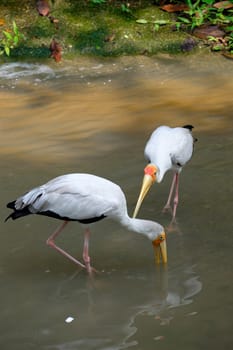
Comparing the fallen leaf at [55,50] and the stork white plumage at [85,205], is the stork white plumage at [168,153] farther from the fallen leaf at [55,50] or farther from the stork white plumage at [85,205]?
the fallen leaf at [55,50]

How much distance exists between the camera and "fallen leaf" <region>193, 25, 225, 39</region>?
1001 cm

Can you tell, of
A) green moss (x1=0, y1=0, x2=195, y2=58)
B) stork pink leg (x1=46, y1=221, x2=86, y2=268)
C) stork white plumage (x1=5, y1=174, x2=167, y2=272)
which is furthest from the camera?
green moss (x1=0, y1=0, x2=195, y2=58)

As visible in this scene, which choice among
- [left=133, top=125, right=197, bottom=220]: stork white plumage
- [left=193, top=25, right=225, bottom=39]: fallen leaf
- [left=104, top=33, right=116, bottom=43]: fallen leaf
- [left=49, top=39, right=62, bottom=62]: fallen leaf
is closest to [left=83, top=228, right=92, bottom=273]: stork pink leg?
[left=133, top=125, right=197, bottom=220]: stork white plumage

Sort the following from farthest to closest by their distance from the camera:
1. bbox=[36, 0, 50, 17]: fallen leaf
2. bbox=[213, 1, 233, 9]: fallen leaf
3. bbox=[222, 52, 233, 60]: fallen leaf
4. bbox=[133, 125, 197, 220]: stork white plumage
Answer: bbox=[36, 0, 50, 17]: fallen leaf
bbox=[213, 1, 233, 9]: fallen leaf
bbox=[222, 52, 233, 60]: fallen leaf
bbox=[133, 125, 197, 220]: stork white plumage

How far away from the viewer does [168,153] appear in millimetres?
6211

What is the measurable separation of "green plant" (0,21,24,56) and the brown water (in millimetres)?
287

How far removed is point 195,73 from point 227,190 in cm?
306

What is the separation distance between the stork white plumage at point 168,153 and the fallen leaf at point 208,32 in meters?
3.61

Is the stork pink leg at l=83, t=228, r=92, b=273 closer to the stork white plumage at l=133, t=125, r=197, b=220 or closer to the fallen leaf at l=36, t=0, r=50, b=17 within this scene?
the stork white plumage at l=133, t=125, r=197, b=220

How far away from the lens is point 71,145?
7.66 metres

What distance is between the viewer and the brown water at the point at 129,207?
490 cm

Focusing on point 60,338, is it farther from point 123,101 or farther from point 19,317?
point 123,101

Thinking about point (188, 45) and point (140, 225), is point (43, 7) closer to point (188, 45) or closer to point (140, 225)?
point (188, 45)

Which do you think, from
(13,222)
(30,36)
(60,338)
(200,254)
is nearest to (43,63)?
(30,36)
